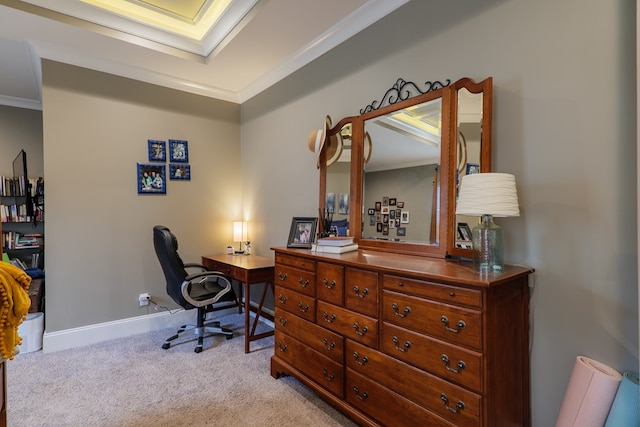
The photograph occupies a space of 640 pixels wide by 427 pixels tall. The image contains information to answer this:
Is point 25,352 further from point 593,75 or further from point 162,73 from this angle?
point 593,75

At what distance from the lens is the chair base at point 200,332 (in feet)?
9.43

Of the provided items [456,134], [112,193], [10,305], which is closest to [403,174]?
[456,134]

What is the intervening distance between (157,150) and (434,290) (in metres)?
3.18

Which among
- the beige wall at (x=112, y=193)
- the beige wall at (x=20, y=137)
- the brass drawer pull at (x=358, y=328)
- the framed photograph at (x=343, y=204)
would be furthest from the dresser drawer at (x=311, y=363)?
the beige wall at (x=20, y=137)

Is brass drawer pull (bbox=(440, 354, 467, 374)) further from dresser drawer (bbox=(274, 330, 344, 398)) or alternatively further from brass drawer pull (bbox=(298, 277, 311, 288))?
brass drawer pull (bbox=(298, 277, 311, 288))

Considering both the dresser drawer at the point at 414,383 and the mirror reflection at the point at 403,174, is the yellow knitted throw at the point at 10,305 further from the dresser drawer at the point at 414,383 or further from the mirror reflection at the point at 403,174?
the mirror reflection at the point at 403,174

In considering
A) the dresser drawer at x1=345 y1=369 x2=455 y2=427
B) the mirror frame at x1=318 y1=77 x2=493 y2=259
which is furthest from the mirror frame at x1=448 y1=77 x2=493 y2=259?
the dresser drawer at x1=345 y1=369 x2=455 y2=427

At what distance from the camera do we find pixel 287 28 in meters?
2.56

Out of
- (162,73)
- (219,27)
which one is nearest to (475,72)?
(219,27)

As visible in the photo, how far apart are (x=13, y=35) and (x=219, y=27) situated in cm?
169

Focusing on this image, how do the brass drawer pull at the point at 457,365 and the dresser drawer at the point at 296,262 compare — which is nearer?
the brass drawer pull at the point at 457,365

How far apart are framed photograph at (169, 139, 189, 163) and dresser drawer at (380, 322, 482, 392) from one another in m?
2.93

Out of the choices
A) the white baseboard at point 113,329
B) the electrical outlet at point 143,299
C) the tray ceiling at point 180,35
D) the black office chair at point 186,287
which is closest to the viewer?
the tray ceiling at point 180,35

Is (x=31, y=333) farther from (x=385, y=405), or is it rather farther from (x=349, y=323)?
(x=385, y=405)
